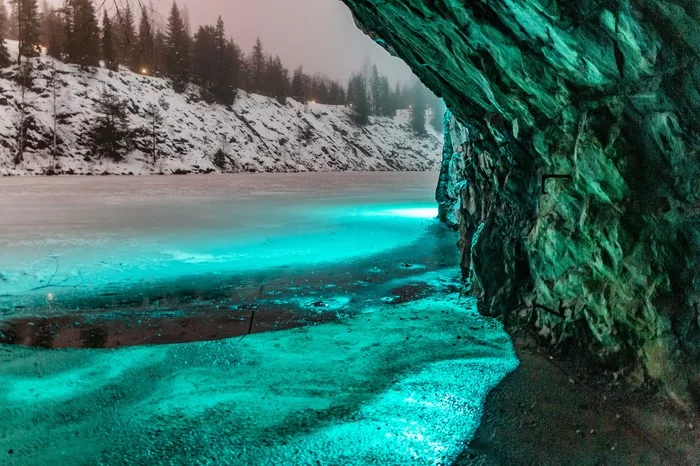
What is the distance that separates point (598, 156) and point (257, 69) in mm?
104087

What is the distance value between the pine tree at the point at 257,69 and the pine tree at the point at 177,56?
68.0 ft

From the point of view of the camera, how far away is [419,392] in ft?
16.3

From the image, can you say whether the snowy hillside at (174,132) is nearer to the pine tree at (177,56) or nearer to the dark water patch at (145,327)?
the pine tree at (177,56)

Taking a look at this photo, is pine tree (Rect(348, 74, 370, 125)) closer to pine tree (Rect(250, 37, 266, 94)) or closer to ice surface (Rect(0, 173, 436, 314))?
pine tree (Rect(250, 37, 266, 94))

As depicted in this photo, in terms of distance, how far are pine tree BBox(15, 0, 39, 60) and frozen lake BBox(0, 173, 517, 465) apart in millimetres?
53970

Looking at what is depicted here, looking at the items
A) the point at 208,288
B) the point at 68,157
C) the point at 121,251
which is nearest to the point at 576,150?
the point at 208,288

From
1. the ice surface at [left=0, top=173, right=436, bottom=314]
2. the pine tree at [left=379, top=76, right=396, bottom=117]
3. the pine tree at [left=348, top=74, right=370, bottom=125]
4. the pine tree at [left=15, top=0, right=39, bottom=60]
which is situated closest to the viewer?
the ice surface at [left=0, top=173, right=436, bottom=314]

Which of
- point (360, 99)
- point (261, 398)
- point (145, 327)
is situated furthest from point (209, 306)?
point (360, 99)

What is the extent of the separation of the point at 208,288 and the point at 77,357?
12.3 feet

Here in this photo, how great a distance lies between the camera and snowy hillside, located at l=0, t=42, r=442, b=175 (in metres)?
48.4

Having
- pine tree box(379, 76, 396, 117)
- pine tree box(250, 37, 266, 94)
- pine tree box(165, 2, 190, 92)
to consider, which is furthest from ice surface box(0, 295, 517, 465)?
pine tree box(379, 76, 396, 117)

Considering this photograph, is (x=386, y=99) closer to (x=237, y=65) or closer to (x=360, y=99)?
(x=360, y=99)

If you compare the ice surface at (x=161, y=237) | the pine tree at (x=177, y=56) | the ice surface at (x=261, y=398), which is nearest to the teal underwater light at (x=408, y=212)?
the ice surface at (x=161, y=237)

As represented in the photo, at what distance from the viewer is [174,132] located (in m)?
62.8
